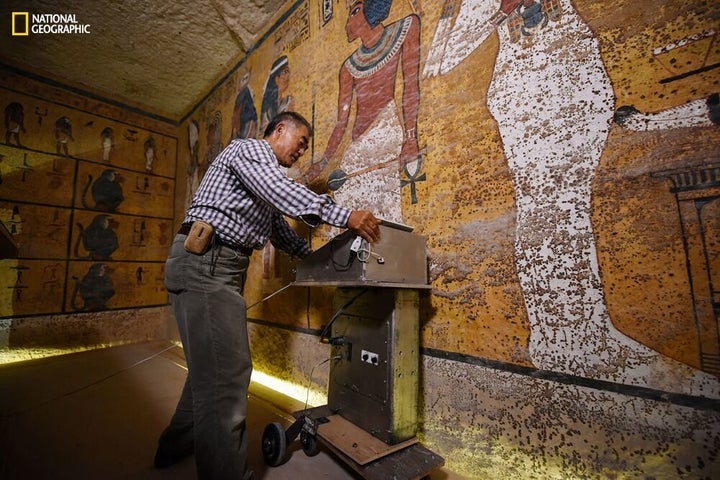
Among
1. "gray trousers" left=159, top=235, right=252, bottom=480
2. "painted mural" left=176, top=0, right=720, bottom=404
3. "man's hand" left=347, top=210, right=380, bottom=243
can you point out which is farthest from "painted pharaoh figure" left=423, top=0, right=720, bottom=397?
"gray trousers" left=159, top=235, right=252, bottom=480

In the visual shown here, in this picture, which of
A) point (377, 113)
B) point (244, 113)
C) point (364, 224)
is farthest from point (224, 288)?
point (244, 113)

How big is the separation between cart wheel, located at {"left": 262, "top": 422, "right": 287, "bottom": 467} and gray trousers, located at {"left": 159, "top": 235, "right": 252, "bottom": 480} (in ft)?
1.06

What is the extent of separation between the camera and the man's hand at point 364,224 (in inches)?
48.5

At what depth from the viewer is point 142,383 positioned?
2760 millimetres

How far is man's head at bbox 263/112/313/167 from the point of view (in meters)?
1.75

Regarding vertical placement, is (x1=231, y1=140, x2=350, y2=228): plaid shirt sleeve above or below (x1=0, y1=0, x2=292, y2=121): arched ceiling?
below

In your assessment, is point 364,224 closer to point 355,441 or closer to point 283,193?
point 283,193

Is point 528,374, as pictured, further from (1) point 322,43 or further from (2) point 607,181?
(1) point 322,43

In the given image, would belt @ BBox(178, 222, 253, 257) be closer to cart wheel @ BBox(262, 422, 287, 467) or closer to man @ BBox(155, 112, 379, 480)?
man @ BBox(155, 112, 379, 480)

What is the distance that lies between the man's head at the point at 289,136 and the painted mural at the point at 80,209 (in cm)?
406

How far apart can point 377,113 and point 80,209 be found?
14.8ft

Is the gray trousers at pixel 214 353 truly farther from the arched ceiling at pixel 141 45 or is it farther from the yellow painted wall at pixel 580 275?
the arched ceiling at pixel 141 45

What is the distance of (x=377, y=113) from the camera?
6.88ft

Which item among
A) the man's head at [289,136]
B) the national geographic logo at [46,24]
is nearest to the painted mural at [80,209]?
the national geographic logo at [46,24]
